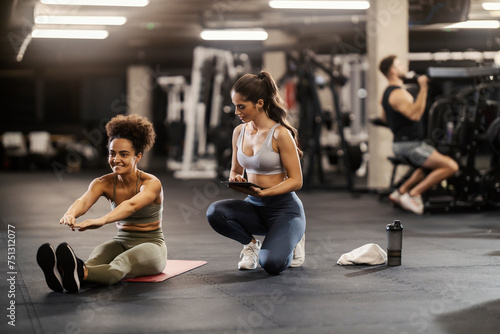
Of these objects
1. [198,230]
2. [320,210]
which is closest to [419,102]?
[320,210]

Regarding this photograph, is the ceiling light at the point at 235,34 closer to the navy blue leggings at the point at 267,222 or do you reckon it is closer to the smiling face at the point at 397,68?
the smiling face at the point at 397,68

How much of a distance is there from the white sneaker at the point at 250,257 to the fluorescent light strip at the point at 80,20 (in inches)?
393

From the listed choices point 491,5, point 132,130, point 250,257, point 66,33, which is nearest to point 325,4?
point 491,5

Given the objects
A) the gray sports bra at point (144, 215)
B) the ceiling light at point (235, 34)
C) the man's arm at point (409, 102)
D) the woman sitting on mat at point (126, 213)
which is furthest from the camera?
the ceiling light at point (235, 34)

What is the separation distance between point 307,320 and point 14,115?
20.9 metres

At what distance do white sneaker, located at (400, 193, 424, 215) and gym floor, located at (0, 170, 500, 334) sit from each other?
731 mm

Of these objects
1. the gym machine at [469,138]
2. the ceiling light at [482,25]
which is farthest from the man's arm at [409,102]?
the ceiling light at [482,25]

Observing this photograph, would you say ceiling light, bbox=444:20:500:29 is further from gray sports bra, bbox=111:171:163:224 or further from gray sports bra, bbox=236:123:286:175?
gray sports bra, bbox=111:171:163:224

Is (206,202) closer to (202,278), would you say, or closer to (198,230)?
(198,230)

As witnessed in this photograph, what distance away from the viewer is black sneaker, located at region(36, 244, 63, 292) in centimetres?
316

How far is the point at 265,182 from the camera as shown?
158 inches

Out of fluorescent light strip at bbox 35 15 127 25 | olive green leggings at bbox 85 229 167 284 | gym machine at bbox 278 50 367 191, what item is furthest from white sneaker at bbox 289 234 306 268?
fluorescent light strip at bbox 35 15 127 25

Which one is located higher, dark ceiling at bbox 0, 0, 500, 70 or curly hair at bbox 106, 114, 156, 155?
dark ceiling at bbox 0, 0, 500, 70

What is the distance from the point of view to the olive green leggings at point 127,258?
3.45 metres
